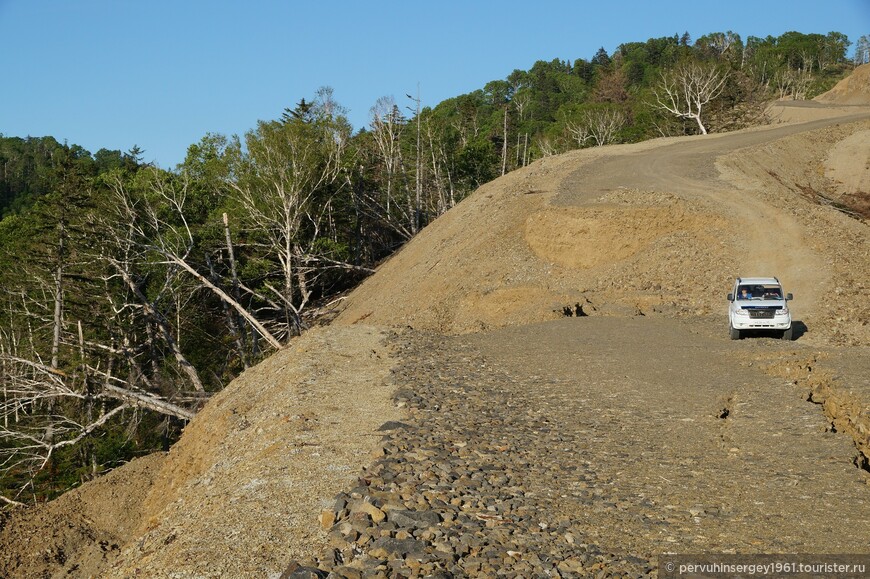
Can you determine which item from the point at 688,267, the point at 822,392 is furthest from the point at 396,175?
the point at 822,392

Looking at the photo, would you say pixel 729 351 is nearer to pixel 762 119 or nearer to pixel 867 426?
pixel 867 426

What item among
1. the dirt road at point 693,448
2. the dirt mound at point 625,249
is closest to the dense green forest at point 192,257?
the dirt mound at point 625,249

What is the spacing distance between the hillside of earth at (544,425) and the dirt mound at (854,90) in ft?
146

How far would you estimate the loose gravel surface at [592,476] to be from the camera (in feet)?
23.8

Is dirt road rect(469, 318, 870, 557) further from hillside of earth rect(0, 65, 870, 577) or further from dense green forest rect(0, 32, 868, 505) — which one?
dense green forest rect(0, 32, 868, 505)

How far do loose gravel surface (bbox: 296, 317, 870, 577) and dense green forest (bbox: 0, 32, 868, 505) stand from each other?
12.0 meters

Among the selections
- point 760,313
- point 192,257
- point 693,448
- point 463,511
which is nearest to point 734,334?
point 760,313

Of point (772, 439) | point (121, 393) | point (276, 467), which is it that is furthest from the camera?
point (121, 393)

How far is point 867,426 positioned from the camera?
11109 mm

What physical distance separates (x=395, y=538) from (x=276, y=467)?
2930mm

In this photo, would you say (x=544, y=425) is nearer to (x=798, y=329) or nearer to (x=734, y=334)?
(x=734, y=334)

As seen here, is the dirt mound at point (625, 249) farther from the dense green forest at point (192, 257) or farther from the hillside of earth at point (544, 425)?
the dense green forest at point (192, 257)

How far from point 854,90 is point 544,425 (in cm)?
7164

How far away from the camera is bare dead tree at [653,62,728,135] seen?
57.3 metres
